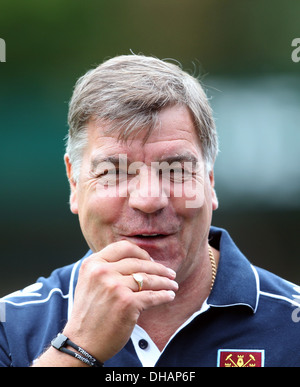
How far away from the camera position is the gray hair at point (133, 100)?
2.68 meters

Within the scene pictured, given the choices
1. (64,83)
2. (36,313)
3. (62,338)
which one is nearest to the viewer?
(62,338)

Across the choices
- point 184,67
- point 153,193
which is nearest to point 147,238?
point 153,193

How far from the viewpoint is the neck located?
2801 mm

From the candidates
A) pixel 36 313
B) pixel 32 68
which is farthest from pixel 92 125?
pixel 32 68

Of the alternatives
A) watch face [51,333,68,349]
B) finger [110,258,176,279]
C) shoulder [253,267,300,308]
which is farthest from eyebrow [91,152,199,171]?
watch face [51,333,68,349]

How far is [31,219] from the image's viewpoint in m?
7.46

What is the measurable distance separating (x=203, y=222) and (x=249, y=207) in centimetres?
459

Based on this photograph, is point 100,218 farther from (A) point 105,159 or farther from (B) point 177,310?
(B) point 177,310

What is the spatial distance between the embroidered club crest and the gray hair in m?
0.94

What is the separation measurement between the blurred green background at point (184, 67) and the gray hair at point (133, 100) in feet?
→ 13.4

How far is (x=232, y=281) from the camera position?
2887mm

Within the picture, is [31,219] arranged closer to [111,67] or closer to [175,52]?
[175,52]

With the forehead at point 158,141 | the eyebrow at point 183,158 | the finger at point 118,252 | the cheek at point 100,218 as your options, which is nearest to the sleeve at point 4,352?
the cheek at point 100,218

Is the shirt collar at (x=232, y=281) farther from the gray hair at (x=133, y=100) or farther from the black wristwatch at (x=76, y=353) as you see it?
the black wristwatch at (x=76, y=353)
